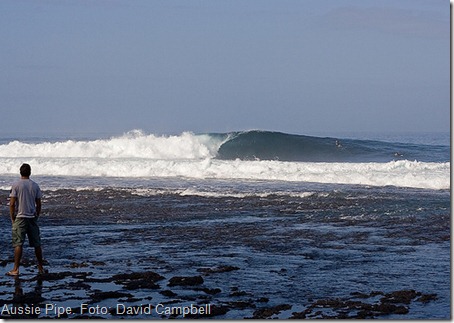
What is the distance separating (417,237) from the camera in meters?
13.8

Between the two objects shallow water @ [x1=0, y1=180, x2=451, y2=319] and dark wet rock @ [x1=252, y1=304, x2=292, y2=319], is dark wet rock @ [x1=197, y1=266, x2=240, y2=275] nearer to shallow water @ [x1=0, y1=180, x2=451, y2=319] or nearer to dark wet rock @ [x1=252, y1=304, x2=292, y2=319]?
shallow water @ [x1=0, y1=180, x2=451, y2=319]

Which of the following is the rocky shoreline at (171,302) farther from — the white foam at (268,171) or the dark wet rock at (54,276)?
the white foam at (268,171)

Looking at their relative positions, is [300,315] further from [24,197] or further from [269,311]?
[24,197]

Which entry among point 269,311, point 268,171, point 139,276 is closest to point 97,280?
point 139,276

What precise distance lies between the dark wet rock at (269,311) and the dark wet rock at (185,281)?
1.53 meters

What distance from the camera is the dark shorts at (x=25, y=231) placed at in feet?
35.3

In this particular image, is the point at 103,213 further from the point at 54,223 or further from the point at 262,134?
the point at 262,134

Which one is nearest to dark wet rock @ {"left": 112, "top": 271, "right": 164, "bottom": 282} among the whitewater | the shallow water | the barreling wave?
the shallow water

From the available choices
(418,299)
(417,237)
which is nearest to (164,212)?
(417,237)

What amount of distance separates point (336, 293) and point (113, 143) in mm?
33119

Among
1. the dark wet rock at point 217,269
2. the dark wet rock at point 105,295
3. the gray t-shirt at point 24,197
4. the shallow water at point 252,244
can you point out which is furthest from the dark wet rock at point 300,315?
the gray t-shirt at point 24,197

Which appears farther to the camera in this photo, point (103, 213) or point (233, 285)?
point (103, 213)

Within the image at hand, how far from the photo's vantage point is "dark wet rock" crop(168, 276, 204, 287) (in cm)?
979

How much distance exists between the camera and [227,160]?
34.9 metres
